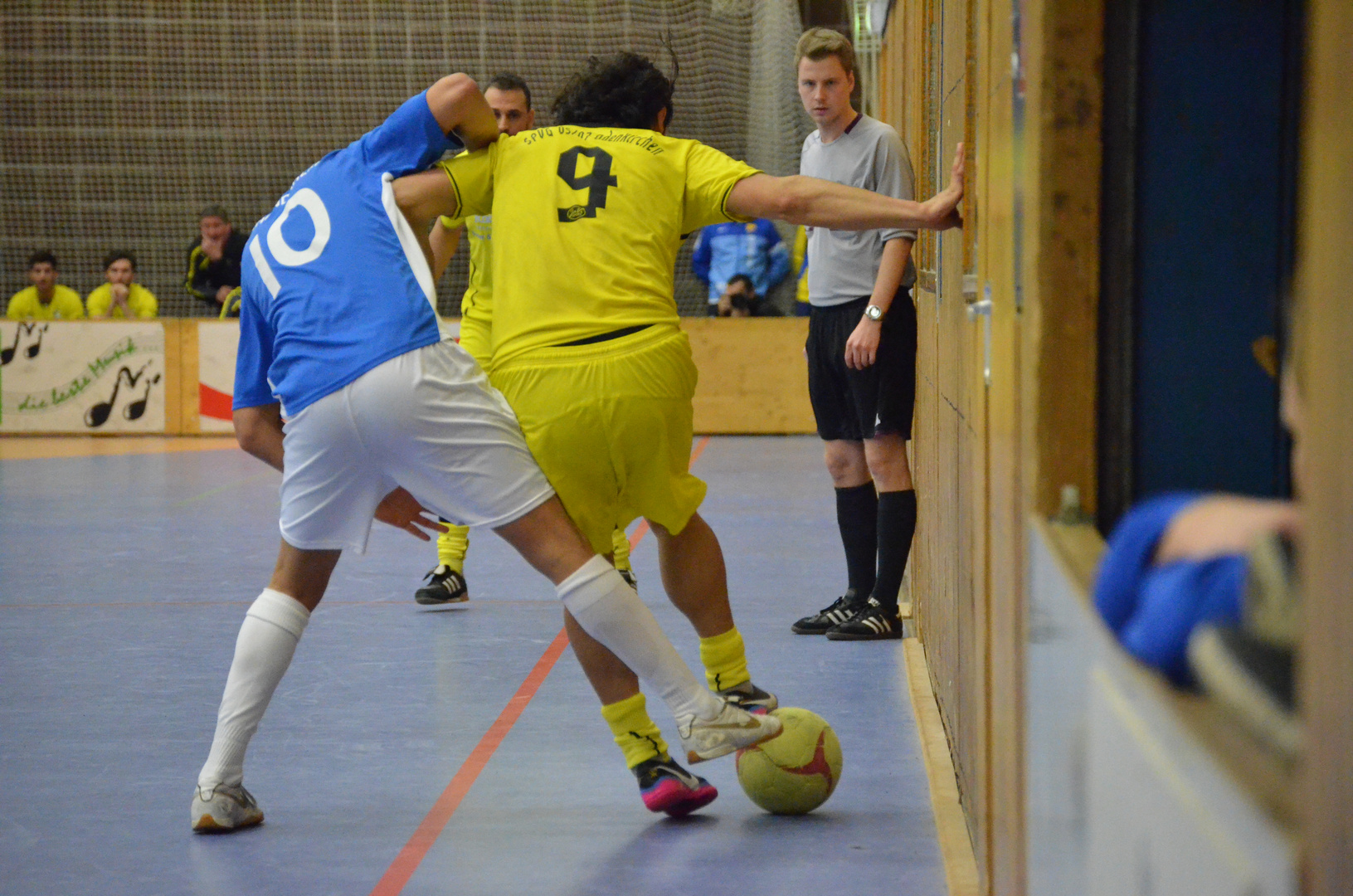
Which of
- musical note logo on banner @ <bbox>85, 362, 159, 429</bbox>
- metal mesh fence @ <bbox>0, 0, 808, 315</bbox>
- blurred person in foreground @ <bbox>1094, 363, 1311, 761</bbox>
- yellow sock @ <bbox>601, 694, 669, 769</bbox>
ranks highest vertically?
metal mesh fence @ <bbox>0, 0, 808, 315</bbox>

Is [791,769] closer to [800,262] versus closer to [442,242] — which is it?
[442,242]

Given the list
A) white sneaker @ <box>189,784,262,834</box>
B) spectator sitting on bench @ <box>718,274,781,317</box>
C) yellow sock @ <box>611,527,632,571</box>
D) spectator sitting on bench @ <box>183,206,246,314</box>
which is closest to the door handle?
white sneaker @ <box>189,784,262,834</box>

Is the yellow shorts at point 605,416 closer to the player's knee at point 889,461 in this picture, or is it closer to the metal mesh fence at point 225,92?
the player's knee at point 889,461

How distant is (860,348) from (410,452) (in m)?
1.84

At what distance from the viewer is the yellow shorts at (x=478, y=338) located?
4594mm

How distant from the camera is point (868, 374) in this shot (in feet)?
13.6

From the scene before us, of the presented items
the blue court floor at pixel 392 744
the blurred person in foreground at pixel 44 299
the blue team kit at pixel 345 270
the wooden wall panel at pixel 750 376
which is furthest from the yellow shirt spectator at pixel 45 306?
the blue team kit at pixel 345 270

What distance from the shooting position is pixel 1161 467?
150cm

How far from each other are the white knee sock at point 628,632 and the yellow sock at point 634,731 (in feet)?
0.63

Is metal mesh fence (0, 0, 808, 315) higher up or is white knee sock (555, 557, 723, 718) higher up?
metal mesh fence (0, 0, 808, 315)

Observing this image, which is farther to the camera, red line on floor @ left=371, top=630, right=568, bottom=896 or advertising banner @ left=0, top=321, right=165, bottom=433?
advertising banner @ left=0, top=321, right=165, bottom=433

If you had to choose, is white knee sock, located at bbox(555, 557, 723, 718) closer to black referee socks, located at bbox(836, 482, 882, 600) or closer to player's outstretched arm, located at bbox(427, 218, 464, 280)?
black referee socks, located at bbox(836, 482, 882, 600)

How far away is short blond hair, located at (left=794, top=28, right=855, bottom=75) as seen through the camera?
166 inches

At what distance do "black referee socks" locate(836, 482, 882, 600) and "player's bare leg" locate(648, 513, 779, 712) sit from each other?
153 cm
